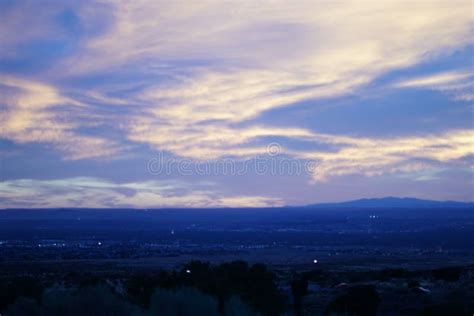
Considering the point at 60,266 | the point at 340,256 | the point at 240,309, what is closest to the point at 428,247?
the point at 340,256

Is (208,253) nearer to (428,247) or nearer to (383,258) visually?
(383,258)

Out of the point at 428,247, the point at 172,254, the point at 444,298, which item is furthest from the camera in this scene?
the point at 428,247

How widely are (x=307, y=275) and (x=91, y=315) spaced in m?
43.9

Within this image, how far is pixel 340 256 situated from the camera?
11200 cm

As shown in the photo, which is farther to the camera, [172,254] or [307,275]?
[172,254]

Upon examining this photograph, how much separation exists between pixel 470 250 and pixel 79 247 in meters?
62.5

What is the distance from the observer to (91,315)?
23062 millimetres

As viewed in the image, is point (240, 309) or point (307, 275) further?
point (307, 275)

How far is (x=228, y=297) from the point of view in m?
30.4

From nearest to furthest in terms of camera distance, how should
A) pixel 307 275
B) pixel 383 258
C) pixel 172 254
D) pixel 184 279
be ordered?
pixel 184 279
pixel 307 275
pixel 383 258
pixel 172 254

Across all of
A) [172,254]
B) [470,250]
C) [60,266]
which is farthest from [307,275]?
[470,250]

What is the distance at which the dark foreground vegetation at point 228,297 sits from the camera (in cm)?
2325

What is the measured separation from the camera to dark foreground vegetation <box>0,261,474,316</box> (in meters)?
23.2

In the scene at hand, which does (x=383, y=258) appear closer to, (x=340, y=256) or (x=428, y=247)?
(x=340, y=256)
